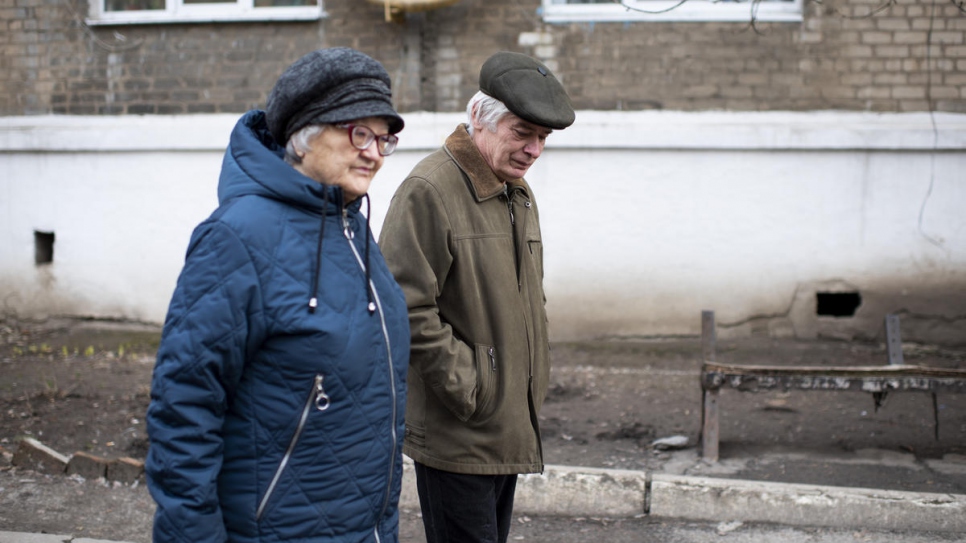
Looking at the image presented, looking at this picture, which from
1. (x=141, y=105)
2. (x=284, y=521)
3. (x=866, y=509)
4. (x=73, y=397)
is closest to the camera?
(x=284, y=521)

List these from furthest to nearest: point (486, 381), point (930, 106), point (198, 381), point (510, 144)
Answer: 1. point (930, 106)
2. point (510, 144)
3. point (486, 381)
4. point (198, 381)

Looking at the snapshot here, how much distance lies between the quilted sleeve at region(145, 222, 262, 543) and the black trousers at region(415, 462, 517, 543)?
0.93 m

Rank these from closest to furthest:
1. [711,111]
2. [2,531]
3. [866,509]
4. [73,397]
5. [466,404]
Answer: [466,404] → [2,531] → [866,509] → [73,397] → [711,111]

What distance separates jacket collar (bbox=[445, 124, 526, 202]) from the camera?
9.01 feet

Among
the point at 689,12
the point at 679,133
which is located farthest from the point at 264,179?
the point at 689,12

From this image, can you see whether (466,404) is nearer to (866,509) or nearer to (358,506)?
(358,506)

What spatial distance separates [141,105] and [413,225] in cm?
641

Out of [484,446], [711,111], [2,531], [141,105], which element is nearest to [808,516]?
[484,446]

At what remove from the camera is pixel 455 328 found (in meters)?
2.70

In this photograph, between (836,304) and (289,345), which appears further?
(836,304)

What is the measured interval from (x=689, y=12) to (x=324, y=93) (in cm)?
630

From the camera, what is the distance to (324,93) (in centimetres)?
199

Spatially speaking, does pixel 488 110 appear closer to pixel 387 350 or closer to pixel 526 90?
pixel 526 90

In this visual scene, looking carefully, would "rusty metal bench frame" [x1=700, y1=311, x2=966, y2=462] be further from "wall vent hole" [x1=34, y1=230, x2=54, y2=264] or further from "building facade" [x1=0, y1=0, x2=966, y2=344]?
"wall vent hole" [x1=34, y1=230, x2=54, y2=264]
